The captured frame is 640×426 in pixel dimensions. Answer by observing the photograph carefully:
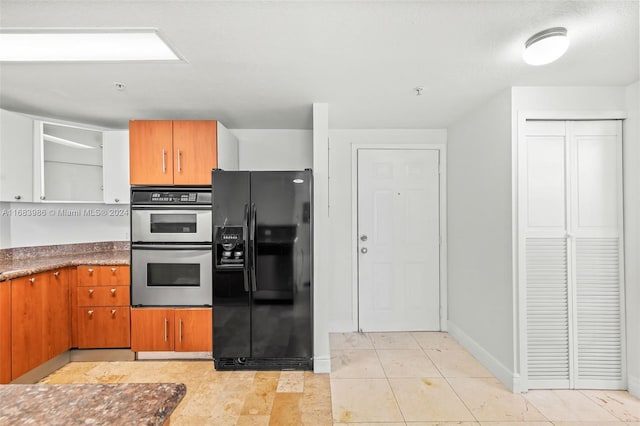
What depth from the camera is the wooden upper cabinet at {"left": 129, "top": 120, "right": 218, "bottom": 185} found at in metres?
3.03

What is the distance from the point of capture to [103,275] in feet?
9.97

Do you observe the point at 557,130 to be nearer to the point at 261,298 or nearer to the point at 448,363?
the point at 448,363

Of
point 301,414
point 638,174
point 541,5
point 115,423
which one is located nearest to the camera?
point 115,423

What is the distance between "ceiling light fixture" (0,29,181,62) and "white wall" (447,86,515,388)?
8.07 ft

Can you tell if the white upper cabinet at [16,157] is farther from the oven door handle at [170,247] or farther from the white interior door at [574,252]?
the white interior door at [574,252]

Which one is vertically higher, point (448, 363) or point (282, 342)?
point (282, 342)

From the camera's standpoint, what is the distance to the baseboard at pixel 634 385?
7.88ft

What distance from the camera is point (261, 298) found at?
9.30ft

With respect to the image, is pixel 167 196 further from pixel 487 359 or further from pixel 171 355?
pixel 487 359

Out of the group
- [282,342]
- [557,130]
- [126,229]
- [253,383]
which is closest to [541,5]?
[557,130]

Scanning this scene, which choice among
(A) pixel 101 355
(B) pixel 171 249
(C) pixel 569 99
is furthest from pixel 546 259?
(A) pixel 101 355

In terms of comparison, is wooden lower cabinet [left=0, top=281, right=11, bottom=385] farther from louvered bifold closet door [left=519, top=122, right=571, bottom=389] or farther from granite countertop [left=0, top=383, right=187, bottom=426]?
louvered bifold closet door [left=519, top=122, right=571, bottom=389]

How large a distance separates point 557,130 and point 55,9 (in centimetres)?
320

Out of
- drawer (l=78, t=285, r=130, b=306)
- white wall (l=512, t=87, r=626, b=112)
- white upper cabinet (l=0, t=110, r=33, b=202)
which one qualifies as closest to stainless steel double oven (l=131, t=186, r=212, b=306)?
drawer (l=78, t=285, r=130, b=306)
